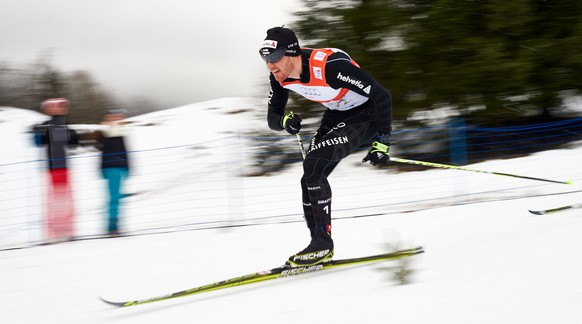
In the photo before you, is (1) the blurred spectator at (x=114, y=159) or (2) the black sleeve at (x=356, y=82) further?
(1) the blurred spectator at (x=114, y=159)

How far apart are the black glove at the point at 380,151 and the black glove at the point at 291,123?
58 centimetres

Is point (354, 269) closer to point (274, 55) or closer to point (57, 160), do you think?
point (274, 55)

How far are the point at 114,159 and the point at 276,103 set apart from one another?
294 cm

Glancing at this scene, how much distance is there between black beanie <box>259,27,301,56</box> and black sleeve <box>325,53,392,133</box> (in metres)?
0.26

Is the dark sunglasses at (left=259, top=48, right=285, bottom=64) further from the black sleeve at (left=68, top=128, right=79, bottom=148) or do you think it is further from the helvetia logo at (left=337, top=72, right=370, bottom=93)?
the black sleeve at (left=68, top=128, right=79, bottom=148)

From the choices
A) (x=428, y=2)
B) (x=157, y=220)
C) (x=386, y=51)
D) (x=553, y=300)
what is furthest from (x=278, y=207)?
(x=553, y=300)

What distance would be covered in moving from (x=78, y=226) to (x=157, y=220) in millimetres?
1204

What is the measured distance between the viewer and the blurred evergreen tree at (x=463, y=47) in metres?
10.3

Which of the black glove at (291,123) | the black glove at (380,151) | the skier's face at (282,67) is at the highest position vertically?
the skier's face at (282,67)

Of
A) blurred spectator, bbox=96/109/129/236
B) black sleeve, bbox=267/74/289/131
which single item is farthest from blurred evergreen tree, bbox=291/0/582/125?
black sleeve, bbox=267/74/289/131

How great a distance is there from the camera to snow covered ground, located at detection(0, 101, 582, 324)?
2.82 m

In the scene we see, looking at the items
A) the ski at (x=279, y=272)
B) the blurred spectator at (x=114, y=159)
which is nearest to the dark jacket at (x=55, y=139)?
the blurred spectator at (x=114, y=159)

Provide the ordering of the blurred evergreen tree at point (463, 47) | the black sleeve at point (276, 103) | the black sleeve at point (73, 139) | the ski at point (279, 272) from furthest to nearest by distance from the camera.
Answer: the blurred evergreen tree at point (463, 47) → the black sleeve at point (73, 139) → the black sleeve at point (276, 103) → the ski at point (279, 272)

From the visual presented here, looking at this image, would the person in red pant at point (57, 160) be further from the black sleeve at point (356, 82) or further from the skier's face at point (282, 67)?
the black sleeve at point (356, 82)
